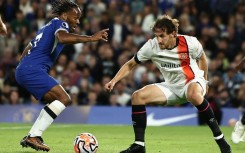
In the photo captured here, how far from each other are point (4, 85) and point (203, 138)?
827cm

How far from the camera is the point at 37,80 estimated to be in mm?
10148

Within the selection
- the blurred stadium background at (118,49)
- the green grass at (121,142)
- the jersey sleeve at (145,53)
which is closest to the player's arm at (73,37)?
the jersey sleeve at (145,53)

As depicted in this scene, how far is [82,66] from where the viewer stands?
20266 mm

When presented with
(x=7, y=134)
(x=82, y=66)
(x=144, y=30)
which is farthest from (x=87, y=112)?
(x=7, y=134)

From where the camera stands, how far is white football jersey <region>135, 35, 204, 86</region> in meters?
9.45

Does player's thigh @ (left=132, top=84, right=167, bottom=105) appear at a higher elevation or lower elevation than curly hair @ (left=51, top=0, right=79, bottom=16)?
lower

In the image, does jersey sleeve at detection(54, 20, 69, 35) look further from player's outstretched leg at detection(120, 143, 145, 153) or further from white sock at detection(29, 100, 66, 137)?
player's outstretched leg at detection(120, 143, 145, 153)

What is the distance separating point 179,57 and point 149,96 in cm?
68

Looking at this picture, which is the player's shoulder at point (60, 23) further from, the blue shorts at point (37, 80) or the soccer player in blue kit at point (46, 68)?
the blue shorts at point (37, 80)

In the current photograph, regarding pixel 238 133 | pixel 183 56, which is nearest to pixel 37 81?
pixel 183 56

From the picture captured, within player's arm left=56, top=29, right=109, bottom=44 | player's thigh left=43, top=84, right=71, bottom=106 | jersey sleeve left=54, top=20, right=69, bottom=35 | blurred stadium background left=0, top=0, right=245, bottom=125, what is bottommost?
blurred stadium background left=0, top=0, right=245, bottom=125

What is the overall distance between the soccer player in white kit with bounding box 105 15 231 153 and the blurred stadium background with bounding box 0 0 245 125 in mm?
8744

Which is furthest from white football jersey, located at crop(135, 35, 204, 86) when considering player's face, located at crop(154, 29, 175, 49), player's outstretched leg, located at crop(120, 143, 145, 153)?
player's outstretched leg, located at crop(120, 143, 145, 153)

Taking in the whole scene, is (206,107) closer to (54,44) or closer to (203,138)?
(54,44)
